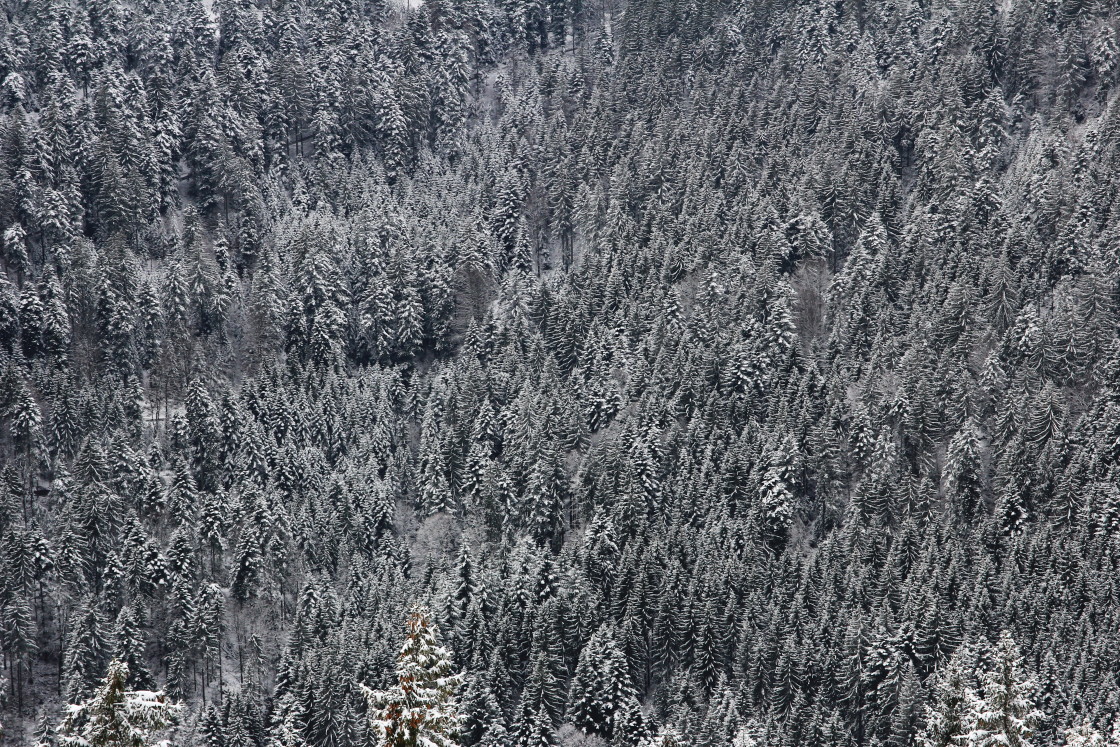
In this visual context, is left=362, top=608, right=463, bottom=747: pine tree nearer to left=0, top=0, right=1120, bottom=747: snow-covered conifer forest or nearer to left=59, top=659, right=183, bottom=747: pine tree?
left=59, top=659, right=183, bottom=747: pine tree

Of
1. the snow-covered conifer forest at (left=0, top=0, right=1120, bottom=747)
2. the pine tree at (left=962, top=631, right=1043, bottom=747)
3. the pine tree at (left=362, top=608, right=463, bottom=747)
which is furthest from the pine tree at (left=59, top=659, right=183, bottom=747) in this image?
the snow-covered conifer forest at (left=0, top=0, right=1120, bottom=747)

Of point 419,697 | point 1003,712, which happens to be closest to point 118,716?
point 419,697

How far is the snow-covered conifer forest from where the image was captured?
8306cm

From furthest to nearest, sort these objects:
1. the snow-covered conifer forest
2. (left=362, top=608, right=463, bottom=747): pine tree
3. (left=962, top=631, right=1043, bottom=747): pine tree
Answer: the snow-covered conifer forest
(left=962, top=631, right=1043, bottom=747): pine tree
(left=362, top=608, right=463, bottom=747): pine tree

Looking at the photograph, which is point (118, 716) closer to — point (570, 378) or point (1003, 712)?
point (1003, 712)

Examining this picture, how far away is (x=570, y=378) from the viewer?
385ft

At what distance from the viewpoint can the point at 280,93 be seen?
16200 cm

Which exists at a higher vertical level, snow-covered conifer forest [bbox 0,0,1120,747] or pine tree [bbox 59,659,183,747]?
pine tree [bbox 59,659,183,747]

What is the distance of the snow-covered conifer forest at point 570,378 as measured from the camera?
83062 mm

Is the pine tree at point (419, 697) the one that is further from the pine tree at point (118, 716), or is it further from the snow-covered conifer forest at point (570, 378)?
the snow-covered conifer forest at point (570, 378)

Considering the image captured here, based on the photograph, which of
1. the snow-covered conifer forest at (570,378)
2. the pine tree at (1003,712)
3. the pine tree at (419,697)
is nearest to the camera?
the pine tree at (419,697)

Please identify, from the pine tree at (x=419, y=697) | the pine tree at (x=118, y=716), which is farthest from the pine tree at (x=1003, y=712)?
the pine tree at (x=118, y=716)

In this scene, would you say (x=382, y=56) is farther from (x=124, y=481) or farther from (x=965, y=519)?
(x=965, y=519)

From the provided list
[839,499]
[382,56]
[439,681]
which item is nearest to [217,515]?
[839,499]
